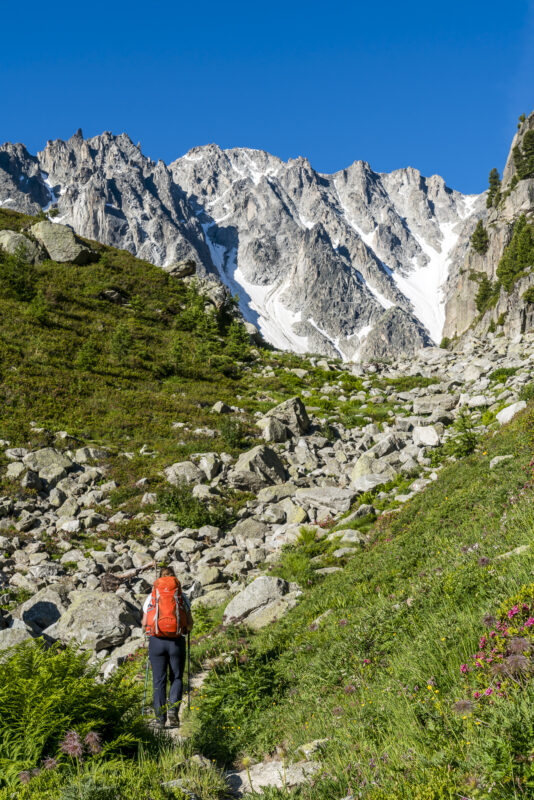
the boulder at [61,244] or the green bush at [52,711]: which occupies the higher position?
the boulder at [61,244]

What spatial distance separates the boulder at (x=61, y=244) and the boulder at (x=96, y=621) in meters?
35.7

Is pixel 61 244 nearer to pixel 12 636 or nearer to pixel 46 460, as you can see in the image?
pixel 46 460

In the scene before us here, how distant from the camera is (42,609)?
962 centimetres

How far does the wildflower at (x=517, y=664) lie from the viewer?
9.46 feet

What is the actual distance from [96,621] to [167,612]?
11.9 feet

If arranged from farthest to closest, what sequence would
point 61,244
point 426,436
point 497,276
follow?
point 497,276, point 61,244, point 426,436

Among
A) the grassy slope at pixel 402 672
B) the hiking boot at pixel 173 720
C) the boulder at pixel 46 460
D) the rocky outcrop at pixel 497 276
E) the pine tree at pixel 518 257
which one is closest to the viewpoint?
the grassy slope at pixel 402 672

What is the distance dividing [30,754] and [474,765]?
3.18m

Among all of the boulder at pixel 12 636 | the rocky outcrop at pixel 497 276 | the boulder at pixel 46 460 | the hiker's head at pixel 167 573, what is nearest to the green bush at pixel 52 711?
the hiker's head at pixel 167 573

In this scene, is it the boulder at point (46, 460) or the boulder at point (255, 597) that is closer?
the boulder at point (255, 597)

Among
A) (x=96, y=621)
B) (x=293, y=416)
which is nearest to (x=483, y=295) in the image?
(x=293, y=416)

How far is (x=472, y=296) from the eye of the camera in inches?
3588

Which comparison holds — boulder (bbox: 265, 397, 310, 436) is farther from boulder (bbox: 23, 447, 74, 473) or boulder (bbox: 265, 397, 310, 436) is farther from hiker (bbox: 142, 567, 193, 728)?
hiker (bbox: 142, 567, 193, 728)

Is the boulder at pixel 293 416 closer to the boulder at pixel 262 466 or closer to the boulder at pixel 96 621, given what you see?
the boulder at pixel 262 466
